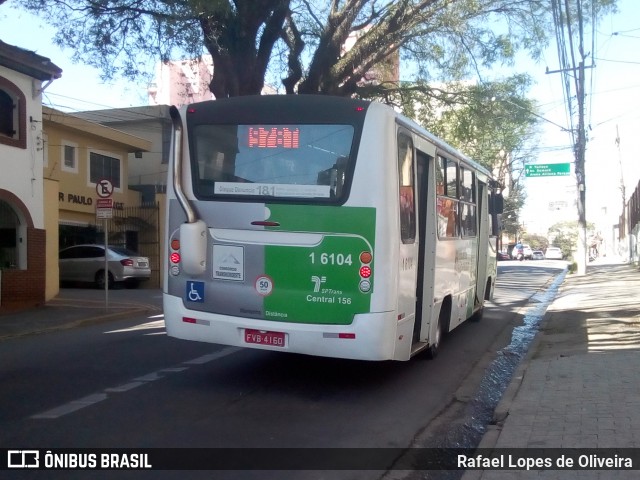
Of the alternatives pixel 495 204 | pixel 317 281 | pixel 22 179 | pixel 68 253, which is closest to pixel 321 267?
pixel 317 281

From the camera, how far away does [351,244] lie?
743 cm

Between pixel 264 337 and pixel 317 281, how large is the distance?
844 millimetres

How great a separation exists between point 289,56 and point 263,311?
13527 millimetres

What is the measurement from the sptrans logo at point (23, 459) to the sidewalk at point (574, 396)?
3.33m

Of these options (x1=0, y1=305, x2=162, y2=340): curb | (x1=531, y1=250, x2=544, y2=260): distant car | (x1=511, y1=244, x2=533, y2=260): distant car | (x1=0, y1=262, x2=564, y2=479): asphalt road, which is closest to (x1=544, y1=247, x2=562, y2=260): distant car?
(x1=511, y1=244, x2=533, y2=260): distant car

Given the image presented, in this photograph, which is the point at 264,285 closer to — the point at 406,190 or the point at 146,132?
the point at 406,190

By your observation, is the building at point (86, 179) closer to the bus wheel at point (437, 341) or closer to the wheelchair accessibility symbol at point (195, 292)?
the bus wheel at point (437, 341)

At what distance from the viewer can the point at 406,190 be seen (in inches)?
321

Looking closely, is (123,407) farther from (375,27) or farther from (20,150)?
(375,27)

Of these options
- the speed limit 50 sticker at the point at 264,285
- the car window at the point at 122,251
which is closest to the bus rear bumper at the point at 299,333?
the speed limit 50 sticker at the point at 264,285

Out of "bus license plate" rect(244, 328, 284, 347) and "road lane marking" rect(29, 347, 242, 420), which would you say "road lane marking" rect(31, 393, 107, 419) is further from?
"bus license plate" rect(244, 328, 284, 347)

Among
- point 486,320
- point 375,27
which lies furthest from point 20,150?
point 486,320

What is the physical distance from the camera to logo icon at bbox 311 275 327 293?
24.5 ft

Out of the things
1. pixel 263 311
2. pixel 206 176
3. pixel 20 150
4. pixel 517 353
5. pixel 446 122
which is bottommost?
pixel 517 353
